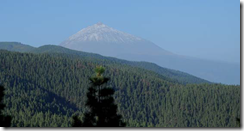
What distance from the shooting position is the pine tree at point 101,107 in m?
15.8

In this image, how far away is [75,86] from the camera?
14112cm

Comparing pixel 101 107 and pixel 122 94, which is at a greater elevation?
pixel 122 94

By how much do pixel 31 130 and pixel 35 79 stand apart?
130 m

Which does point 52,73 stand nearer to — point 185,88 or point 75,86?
point 75,86

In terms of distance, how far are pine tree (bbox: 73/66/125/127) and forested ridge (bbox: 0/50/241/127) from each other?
268 feet

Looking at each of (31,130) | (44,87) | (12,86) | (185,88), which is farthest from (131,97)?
(31,130)

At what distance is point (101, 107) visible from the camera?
1603 centimetres

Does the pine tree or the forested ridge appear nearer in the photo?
the pine tree

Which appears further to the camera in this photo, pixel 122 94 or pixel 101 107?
pixel 122 94

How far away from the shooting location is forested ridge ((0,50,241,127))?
110 meters

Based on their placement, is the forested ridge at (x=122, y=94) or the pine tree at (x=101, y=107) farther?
the forested ridge at (x=122, y=94)

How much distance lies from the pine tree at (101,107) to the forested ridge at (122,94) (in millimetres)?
81568

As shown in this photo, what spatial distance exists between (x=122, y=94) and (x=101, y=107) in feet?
410

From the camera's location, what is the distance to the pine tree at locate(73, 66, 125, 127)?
15.8 meters
